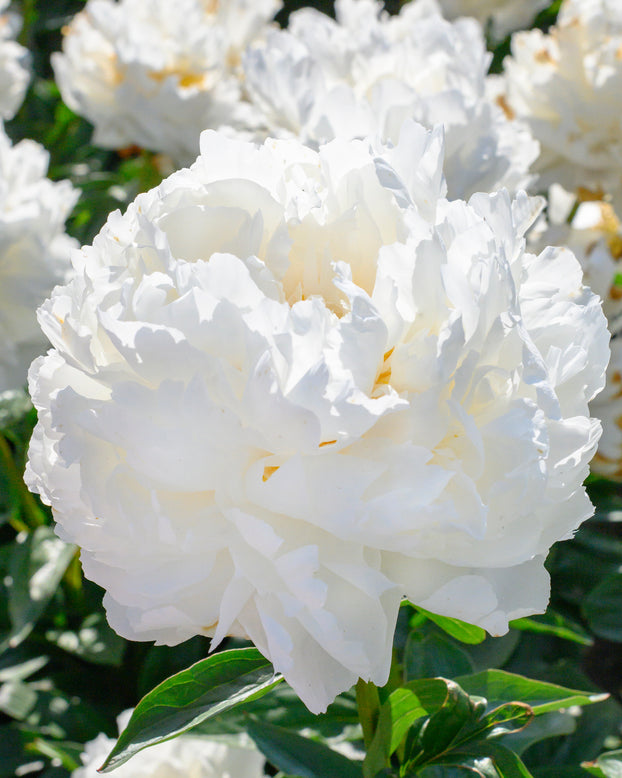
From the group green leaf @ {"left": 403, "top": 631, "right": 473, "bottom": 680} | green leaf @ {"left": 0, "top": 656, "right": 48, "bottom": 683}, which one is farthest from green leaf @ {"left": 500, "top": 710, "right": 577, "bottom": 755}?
green leaf @ {"left": 0, "top": 656, "right": 48, "bottom": 683}

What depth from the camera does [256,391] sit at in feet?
1.37

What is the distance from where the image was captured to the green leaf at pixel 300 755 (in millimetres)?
637

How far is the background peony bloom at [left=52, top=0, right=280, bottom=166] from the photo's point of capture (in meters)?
1.32

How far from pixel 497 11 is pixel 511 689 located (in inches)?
51.9

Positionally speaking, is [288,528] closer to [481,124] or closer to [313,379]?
[313,379]

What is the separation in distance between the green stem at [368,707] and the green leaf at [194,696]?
0.07m

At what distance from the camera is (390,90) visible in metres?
0.84

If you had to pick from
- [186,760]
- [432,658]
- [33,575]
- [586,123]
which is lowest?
[33,575]

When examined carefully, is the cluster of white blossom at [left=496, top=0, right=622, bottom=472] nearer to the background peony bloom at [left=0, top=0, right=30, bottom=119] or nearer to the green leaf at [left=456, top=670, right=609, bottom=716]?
the green leaf at [left=456, top=670, right=609, bottom=716]

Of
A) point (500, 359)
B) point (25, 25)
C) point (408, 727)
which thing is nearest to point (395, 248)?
point (500, 359)

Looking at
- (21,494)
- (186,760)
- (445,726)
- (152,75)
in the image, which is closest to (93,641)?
(21,494)

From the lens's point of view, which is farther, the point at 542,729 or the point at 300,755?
the point at 542,729

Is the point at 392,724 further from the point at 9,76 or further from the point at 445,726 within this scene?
the point at 9,76

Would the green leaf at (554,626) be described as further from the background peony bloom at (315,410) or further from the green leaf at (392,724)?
the background peony bloom at (315,410)
